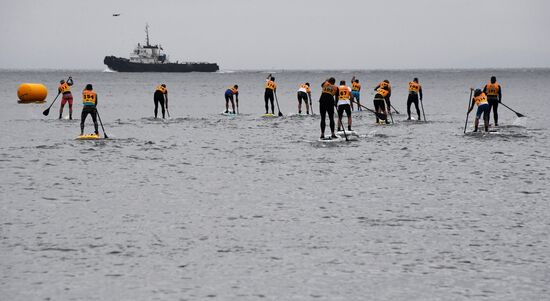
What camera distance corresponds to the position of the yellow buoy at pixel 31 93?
48156mm

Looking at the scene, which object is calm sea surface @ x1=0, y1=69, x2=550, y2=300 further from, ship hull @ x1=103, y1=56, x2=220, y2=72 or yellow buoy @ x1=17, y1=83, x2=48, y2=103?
ship hull @ x1=103, y1=56, x2=220, y2=72

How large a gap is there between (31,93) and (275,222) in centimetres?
4146

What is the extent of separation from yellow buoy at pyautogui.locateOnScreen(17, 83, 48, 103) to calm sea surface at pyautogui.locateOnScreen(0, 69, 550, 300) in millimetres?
29120

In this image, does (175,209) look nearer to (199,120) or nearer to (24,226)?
(24,226)

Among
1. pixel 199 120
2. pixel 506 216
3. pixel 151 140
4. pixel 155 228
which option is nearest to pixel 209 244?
pixel 155 228

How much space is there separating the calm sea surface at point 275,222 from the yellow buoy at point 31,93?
95.5 feet

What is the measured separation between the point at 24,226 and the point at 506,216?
6.47 m

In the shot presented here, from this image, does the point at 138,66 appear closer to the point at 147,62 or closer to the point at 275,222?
the point at 147,62

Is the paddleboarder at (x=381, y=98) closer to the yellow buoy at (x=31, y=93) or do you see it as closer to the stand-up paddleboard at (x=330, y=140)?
the stand-up paddleboard at (x=330, y=140)

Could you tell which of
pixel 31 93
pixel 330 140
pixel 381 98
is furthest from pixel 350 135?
pixel 31 93

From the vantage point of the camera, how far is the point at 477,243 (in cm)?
888

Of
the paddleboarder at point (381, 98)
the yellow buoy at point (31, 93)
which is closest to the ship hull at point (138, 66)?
the yellow buoy at point (31, 93)

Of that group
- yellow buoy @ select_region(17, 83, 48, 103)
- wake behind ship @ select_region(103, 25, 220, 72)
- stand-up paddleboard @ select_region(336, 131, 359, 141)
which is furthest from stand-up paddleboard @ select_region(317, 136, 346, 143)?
wake behind ship @ select_region(103, 25, 220, 72)

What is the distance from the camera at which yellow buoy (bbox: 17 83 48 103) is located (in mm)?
48156
